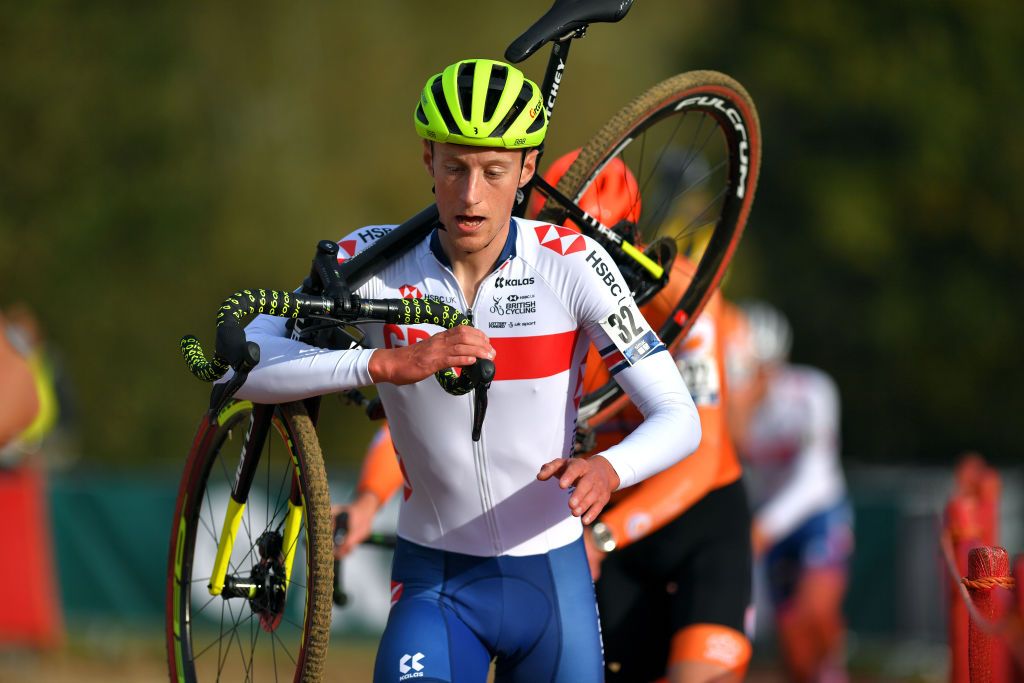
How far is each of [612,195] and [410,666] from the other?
208cm

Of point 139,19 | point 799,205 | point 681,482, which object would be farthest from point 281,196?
point 681,482

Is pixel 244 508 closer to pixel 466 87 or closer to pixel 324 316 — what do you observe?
pixel 324 316

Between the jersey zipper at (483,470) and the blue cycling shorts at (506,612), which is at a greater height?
the jersey zipper at (483,470)

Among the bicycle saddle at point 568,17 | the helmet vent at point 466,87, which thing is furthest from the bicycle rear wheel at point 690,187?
the helmet vent at point 466,87

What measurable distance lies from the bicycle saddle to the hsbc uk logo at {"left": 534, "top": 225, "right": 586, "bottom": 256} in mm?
610

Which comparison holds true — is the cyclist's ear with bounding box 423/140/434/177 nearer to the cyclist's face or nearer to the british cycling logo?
the cyclist's face

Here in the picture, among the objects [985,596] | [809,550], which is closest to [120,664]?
[809,550]

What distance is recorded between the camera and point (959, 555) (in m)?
6.30

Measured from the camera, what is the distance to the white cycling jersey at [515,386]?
486 centimetres

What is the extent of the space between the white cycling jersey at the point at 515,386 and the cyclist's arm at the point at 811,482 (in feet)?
20.2

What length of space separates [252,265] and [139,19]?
4.25 meters

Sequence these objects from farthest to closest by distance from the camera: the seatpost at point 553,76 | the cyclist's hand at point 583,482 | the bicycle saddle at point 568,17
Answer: the seatpost at point 553,76
the bicycle saddle at point 568,17
the cyclist's hand at point 583,482

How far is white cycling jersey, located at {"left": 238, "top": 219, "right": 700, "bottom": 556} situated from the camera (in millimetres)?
4859

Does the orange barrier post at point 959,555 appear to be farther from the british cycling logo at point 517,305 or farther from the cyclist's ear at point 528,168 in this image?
the cyclist's ear at point 528,168
